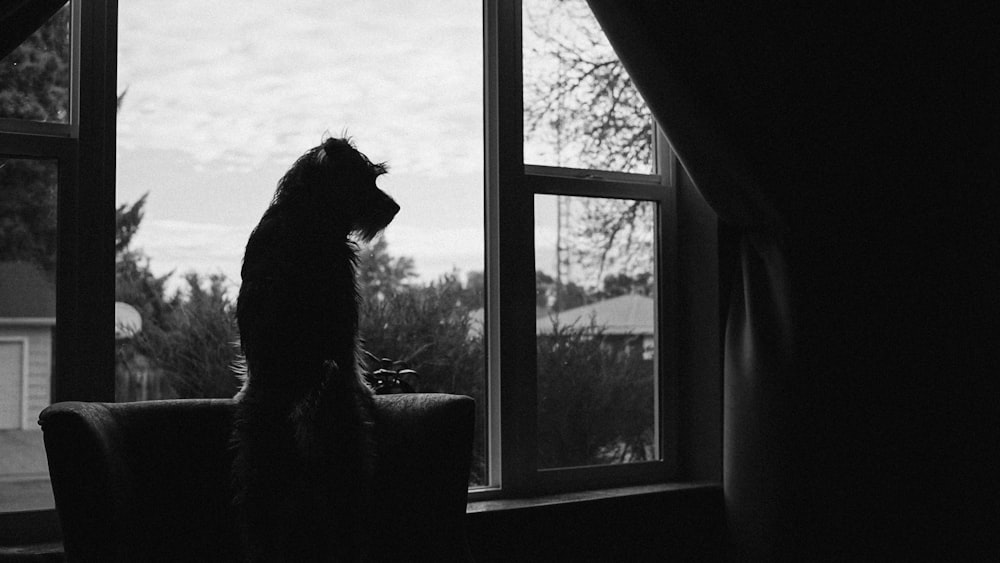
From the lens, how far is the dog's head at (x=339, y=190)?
1.75m

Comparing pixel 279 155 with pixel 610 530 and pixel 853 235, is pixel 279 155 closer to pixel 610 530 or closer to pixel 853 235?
pixel 610 530

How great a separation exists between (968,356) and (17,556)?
8.07 feet

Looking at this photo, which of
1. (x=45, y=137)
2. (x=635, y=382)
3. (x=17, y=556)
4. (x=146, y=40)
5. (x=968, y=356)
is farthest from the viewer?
(x=635, y=382)

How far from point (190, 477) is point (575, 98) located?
5.83 feet

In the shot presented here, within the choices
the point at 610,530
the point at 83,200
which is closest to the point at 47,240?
the point at 83,200

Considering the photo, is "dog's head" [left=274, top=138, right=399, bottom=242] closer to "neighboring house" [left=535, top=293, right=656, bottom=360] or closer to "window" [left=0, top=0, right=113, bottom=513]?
"window" [left=0, top=0, right=113, bottom=513]

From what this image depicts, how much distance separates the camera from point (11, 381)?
7.15 ft

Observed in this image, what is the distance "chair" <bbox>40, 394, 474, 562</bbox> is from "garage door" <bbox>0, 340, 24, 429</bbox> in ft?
1.80

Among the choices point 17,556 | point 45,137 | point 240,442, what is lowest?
point 17,556

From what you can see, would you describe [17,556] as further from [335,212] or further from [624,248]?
[624,248]

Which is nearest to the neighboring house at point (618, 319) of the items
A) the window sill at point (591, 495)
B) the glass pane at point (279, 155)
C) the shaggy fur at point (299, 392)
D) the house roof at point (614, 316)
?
the house roof at point (614, 316)

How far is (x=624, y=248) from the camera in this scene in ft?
10.1

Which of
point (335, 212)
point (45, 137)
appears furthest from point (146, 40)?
point (335, 212)

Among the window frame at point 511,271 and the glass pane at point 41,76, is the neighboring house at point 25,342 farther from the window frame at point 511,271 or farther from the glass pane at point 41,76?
the window frame at point 511,271
